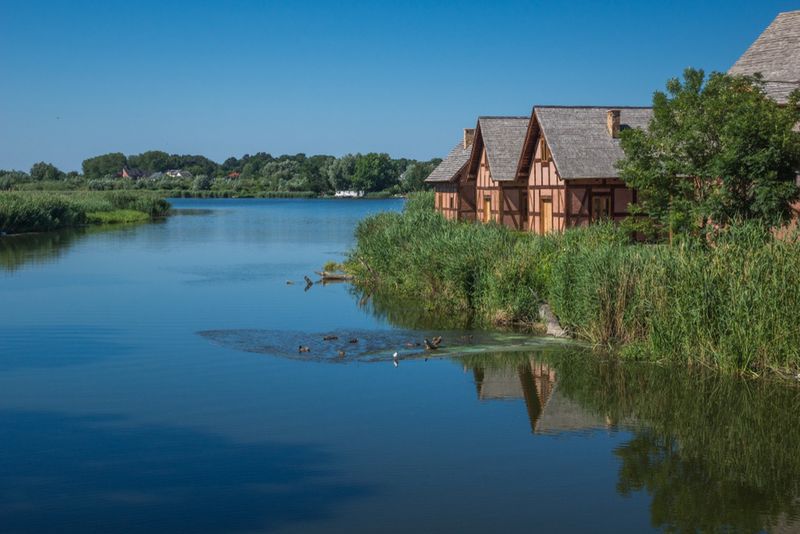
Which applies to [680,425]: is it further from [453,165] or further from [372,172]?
[372,172]

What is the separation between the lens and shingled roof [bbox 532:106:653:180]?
31703 mm

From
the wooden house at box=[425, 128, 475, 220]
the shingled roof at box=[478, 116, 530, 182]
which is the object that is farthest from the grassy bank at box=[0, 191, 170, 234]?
the shingled roof at box=[478, 116, 530, 182]

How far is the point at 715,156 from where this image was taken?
21422mm

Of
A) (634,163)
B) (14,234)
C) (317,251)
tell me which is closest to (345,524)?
(634,163)

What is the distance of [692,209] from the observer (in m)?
21.6

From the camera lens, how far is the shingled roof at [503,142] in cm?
3794

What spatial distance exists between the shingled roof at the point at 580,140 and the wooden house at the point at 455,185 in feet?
33.0

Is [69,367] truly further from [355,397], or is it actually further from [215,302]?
[215,302]

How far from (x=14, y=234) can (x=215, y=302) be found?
3539cm

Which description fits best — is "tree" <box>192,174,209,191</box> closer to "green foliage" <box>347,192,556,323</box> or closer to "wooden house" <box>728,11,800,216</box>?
"green foliage" <box>347,192,556,323</box>

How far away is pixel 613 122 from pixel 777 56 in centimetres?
743

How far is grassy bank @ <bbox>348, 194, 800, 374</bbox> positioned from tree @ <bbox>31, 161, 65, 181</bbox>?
135 metres

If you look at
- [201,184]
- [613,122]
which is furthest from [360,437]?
[201,184]

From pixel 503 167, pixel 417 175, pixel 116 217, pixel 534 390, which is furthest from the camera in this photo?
pixel 417 175
